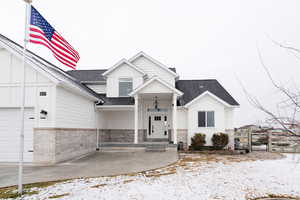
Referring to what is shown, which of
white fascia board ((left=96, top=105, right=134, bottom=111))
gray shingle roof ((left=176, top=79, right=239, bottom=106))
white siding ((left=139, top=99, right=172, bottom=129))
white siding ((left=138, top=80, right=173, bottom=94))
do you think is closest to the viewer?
white siding ((left=138, top=80, right=173, bottom=94))

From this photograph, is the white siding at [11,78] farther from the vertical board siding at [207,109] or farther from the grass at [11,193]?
the vertical board siding at [207,109]

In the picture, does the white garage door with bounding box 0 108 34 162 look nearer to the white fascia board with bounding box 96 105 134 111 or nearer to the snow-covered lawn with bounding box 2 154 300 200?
the snow-covered lawn with bounding box 2 154 300 200

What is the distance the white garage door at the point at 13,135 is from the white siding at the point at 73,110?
1.37m

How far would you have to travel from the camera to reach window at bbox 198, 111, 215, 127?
1548 cm

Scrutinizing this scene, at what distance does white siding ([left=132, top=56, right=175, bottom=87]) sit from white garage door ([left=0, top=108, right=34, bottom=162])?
33.5ft

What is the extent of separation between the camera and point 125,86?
17172mm

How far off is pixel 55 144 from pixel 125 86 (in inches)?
337

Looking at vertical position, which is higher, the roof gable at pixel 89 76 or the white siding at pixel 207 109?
the roof gable at pixel 89 76

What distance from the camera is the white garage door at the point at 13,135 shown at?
984cm

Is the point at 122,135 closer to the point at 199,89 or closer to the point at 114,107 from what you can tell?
the point at 114,107

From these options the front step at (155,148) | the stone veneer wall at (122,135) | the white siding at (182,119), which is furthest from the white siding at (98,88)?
the front step at (155,148)

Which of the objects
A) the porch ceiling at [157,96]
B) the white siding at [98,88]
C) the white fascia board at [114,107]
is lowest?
the white fascia board at [114,107]

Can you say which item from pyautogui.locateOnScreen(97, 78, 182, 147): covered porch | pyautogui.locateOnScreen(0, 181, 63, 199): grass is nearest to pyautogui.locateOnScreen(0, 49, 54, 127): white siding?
pyautogui.locateOnScreen(0, 181, 63, 199): grass

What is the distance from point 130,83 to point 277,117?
15.2m
